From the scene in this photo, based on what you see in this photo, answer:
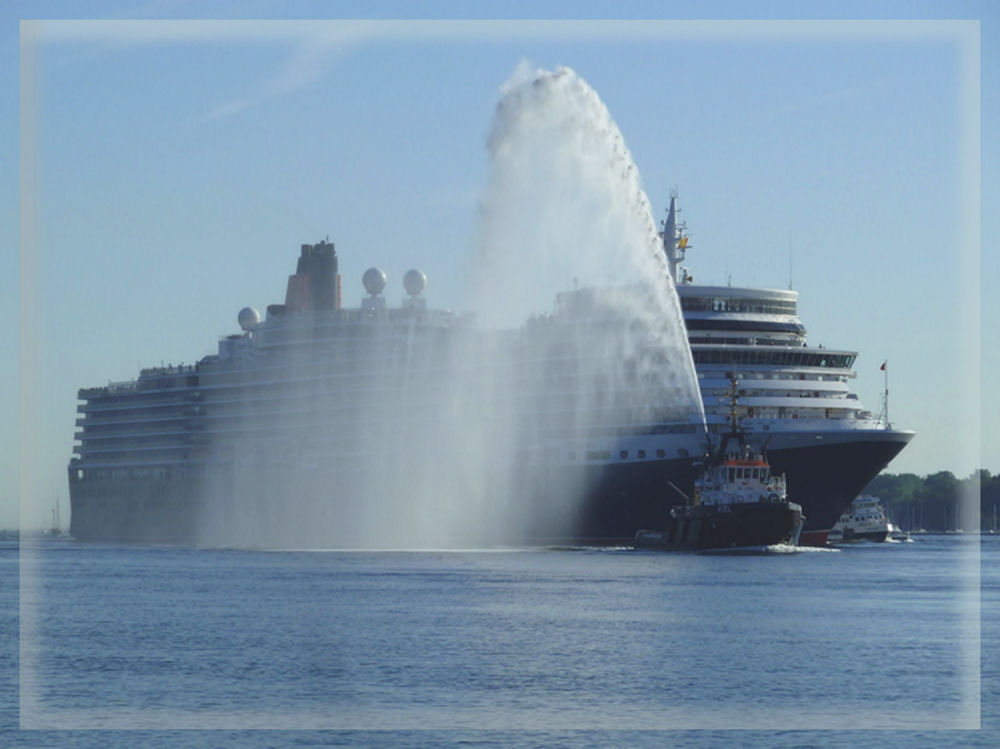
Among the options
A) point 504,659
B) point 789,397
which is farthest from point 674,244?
point 504,659

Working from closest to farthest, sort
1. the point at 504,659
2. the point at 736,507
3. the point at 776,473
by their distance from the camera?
the point at 504,659, the point at 736,507, the point at 776,473

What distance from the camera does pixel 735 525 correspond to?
82625 mm

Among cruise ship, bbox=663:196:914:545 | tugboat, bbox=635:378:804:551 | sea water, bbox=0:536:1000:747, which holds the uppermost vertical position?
cruise ship, bbox=663:196:914:545

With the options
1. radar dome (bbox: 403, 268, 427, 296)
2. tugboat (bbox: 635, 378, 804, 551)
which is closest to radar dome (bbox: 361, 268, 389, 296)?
radar dome (bbox: 403, 268, 427, 296)

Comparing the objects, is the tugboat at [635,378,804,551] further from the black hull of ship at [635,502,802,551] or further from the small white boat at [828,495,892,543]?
the small white boat at [828,495,892,543]

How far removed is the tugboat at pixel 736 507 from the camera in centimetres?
8212

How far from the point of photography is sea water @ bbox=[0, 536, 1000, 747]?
3381 cm

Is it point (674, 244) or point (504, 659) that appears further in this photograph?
point (674, 244)

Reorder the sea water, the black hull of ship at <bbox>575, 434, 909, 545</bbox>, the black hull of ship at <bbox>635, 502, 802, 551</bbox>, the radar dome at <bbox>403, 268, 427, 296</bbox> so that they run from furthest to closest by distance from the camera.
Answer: the radar dome at <bbox>403, 268, 427, 296</bbox>, the black hull of ship at <bbox>575, 434, 909, 545</bbox>, the black hull of ship at <bbox>635, 502, 802, 551</bbox>, the sea water

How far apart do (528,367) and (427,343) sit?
13.6 metres

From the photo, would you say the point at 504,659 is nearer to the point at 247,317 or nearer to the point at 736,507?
the point at 736,507

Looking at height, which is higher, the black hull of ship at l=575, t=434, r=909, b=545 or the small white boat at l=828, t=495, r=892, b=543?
the black hull of ship at l=575, t=434, r=909, b=545

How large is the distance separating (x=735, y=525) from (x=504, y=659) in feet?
137

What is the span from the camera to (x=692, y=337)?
90.5 metres
